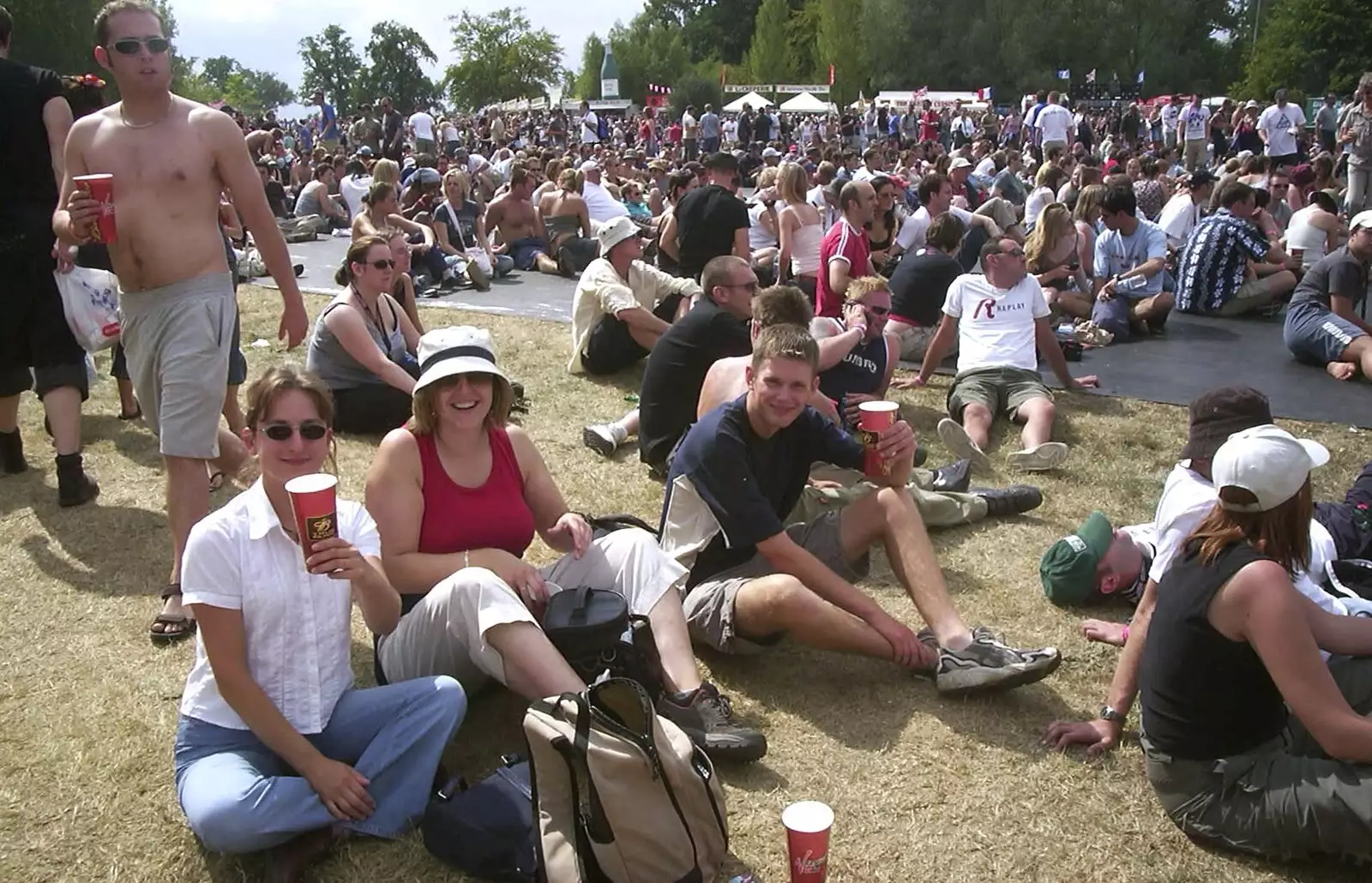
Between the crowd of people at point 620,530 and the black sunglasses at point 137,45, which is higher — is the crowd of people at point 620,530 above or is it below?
below

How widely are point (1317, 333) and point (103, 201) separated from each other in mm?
7170

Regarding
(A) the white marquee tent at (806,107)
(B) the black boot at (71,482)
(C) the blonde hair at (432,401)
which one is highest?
(C) the blonde hair at (432,401)

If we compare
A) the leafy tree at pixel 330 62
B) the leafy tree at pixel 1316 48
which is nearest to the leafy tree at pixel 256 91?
the leafy tree at pixel 330 62

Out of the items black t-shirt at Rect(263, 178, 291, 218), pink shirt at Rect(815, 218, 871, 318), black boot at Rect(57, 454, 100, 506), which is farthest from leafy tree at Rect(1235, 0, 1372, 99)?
black boot at Rect(57, 454, 100, 506)

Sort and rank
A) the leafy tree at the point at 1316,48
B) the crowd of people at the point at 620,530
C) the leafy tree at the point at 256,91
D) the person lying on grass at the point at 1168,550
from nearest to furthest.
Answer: the crowd of people at the point at 620,530, the person lying on grass at the point at 1168,550, the leafy tree at the point at 1316,48, the leafy tree at the point at 256,91

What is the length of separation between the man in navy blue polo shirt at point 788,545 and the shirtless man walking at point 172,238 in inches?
68.3

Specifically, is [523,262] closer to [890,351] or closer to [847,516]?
[890,351]

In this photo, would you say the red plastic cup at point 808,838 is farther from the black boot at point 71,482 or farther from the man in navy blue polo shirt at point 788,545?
the black boot at point 71,482

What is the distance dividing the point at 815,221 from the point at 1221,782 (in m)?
6.81

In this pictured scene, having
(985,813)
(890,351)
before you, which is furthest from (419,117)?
(985,813)

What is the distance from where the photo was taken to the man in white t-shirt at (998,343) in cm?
655

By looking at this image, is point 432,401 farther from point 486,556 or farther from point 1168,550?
point 1168,550

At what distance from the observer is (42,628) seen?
427 centimetres

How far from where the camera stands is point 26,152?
5.16m
